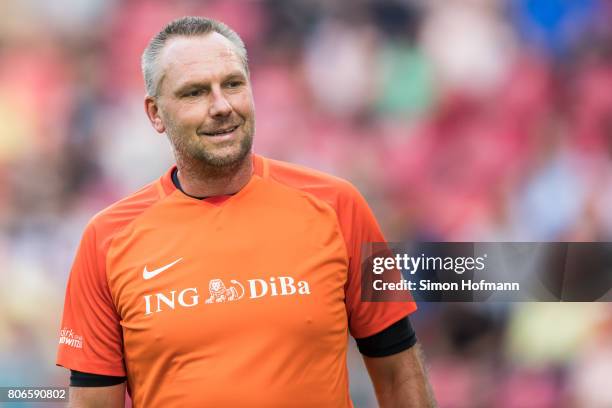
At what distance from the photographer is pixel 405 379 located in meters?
1.53

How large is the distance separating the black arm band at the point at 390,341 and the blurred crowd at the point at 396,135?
1.37 feet

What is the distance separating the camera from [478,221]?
193 cm

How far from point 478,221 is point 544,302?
0.91ft

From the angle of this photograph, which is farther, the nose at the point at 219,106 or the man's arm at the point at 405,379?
the man's arm at the point at 405,379

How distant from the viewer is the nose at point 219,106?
4.49 ft

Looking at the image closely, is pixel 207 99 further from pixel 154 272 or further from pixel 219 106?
pixel 154 272

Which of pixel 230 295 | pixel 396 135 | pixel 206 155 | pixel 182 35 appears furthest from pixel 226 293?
pixel 396 135

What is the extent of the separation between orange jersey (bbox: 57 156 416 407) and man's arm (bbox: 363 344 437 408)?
84 millimetres

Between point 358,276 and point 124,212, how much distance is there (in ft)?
1.66

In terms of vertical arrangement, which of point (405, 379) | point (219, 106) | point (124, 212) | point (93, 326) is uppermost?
point (219, 106)

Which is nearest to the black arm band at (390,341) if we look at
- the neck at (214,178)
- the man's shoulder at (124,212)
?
the neck at (214,178)

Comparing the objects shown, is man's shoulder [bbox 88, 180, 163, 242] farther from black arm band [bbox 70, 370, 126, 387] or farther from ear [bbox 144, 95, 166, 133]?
black arm band [bbox 70, 370, 126, 387]

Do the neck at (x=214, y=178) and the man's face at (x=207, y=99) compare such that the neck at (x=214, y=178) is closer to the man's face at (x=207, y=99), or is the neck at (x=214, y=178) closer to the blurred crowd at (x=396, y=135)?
the man's face at (x=207, y=99)

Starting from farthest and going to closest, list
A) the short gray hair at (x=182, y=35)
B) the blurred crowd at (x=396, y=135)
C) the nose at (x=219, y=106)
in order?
the blurred crowd at (x=396, y=135) < the short gray hair at (x=182, y=35) < the nose at (x=219, y=106)
